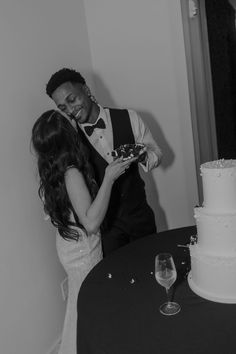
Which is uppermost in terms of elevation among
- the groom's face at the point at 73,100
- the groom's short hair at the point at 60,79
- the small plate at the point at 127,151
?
the groom's short hair at the point at 60,79

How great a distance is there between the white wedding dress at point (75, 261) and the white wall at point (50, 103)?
0.23 meters

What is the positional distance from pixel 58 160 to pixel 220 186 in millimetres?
792

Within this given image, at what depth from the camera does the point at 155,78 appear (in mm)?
2521

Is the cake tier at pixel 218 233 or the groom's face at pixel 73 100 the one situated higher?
the groom's face at pixel 73 100

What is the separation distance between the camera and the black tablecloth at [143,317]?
40.9 inches

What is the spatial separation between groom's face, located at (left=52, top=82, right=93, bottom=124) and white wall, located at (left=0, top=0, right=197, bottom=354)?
0.23 m

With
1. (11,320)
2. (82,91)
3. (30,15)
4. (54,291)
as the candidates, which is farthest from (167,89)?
(11,320)

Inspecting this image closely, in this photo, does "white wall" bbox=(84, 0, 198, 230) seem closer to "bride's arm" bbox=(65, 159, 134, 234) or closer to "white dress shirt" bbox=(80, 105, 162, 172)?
"white dress shirt" bbox=(80, 105, 162, 172)

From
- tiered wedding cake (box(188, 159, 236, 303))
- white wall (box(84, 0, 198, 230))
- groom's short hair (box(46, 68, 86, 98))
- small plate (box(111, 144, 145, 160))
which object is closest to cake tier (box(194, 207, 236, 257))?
tiered wedding cake (box(188, 159, 236, 303))

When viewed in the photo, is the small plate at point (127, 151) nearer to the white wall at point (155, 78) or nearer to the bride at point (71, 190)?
the bride at point (71, 190)

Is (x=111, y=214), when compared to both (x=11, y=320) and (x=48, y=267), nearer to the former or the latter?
(x=48, y=267)

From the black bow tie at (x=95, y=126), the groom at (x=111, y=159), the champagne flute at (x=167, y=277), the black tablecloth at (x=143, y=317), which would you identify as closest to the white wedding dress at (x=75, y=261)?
the groom at (x=111, y=159)

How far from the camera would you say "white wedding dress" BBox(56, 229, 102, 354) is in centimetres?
185

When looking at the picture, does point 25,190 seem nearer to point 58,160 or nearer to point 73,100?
point 58,160
